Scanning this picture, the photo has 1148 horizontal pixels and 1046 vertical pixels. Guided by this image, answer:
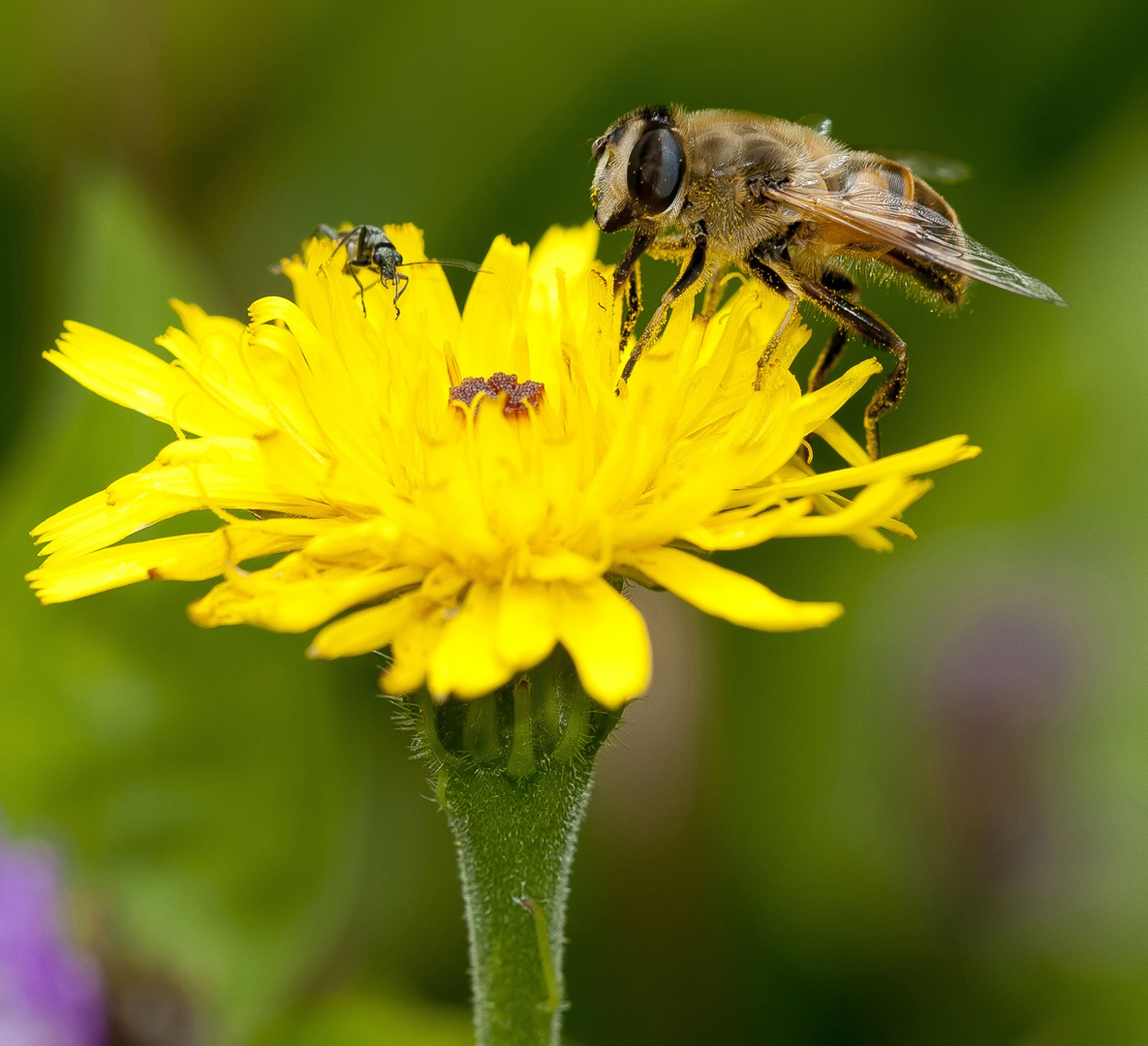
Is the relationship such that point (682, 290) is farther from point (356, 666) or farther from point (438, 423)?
point (356, 666)

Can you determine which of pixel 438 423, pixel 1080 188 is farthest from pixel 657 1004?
pixel 1080 188

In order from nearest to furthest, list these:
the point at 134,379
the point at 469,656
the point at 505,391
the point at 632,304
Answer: the point at 469,656 < the point at 505,391 < the point at 134,379 < the point at 632,304

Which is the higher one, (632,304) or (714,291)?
(714,291)

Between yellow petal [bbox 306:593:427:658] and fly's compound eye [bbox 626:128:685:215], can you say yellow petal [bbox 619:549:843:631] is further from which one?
fly's compound eye [bbox 626:128:685:215]

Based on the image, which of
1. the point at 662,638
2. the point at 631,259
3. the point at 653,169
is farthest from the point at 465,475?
the point at 662,638

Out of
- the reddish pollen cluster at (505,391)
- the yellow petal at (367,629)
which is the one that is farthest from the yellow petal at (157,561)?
the reddish pollen cluster at (505,391)

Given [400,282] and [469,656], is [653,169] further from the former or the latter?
[469,656]
